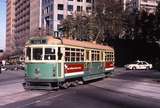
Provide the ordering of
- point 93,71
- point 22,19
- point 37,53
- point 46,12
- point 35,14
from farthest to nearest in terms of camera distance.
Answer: point 22,19 → point 35,14 → point 46,12 → point 93,71 → point 37,53

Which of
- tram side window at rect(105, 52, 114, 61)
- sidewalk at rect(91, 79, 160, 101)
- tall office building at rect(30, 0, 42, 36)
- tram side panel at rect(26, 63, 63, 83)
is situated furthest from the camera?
tall office building at rect(30, 0, 42, 36)

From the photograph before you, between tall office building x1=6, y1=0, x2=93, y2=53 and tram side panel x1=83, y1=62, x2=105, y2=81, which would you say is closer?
tram side panel x1=83, y1=62, x2=105, y2=81

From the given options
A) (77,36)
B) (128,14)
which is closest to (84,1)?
(128,14)

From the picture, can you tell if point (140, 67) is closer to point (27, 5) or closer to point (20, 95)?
point (20, 95)

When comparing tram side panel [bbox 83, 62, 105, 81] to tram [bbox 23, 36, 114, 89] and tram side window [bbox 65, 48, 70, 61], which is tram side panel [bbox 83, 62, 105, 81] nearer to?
tram [bbox 23, 36, 114, 89]

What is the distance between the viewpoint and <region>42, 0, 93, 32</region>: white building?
398 feet

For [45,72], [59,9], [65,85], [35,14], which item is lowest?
[65,85]

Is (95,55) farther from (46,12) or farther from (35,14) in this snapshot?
(35,14)

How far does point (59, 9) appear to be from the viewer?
12275 centimetres

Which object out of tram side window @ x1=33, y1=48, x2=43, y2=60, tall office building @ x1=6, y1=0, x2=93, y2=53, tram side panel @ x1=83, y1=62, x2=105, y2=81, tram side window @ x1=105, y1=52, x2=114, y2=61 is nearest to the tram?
tram side window @ x1=33, y1=48, x2=43, y2=60

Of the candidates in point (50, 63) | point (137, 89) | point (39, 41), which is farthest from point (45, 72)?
point (137, 89)

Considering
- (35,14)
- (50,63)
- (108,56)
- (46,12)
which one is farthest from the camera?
(35,14)

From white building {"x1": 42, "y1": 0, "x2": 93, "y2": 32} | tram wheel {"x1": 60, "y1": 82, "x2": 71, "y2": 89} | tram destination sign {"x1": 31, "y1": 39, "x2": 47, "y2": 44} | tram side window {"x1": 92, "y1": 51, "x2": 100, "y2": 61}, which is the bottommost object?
tram wheel {"x1": 60, "y1": 82, "x2": 71, "y2": 89}

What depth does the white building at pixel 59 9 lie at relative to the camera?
398ft
